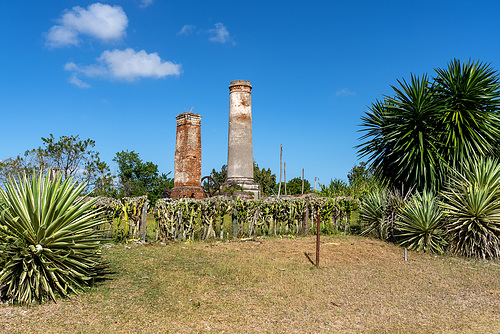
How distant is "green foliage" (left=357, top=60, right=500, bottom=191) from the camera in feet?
34.6

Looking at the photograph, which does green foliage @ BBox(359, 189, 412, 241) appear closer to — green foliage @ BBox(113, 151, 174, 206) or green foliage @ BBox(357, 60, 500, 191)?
green foliage @ BBox(357, 60, 500, 191)

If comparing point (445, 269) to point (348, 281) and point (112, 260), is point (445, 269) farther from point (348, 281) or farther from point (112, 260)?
point (112, 260)

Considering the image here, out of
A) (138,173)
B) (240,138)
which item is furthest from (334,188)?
(138,173)

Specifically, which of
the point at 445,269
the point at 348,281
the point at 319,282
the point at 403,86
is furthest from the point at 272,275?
the point at 403,86

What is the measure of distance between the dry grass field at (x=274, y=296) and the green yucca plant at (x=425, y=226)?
0.63 m

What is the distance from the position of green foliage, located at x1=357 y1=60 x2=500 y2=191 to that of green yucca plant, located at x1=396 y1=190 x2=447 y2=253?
1092 millimetres

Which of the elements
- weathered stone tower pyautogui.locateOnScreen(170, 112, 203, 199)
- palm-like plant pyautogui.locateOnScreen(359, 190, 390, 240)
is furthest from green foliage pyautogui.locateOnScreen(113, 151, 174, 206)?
palm-like plant pyautogui.locateOnScreen(359, 190, 390, 240)

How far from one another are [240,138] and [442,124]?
25.2 ft

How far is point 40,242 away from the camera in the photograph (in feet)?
16.7

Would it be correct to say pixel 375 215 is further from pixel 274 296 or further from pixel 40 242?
pixel 40 242

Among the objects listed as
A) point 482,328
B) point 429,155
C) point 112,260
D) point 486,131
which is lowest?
point 482,328

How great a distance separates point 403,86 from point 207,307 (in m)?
9.32

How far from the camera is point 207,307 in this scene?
16.5 feet

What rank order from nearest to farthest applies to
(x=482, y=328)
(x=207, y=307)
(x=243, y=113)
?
(x=482, y=328)
(x=207, y=307)
(x=243, y=113)
